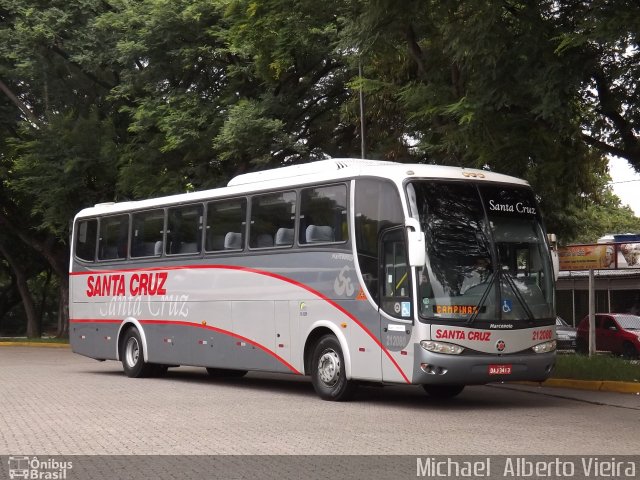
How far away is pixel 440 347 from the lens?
14.1 meters

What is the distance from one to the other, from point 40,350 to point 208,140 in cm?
1221

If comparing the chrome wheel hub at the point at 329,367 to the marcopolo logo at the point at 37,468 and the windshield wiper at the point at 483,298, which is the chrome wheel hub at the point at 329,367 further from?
the marcopolo logo at the point at 37,468

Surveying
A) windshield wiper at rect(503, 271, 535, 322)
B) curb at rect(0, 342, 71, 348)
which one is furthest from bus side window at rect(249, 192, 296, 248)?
curb at rect(0, 342, 71, 348)

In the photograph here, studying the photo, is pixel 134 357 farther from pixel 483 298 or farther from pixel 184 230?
pixel 483 298

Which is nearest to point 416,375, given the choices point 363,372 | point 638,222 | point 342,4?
point 363,372

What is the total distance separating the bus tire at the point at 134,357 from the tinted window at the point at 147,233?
1.69 m

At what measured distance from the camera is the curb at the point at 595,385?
54.4ft

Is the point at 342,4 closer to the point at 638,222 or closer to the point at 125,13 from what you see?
the point at 125,13

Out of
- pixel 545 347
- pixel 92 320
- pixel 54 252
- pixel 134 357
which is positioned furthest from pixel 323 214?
pixel 54 252

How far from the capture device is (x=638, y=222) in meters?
66.3

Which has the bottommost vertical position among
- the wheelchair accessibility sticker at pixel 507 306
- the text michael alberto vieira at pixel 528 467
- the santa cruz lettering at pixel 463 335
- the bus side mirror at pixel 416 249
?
the text michael alberto vieira at pixel 528 467

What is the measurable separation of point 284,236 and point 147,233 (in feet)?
16.3

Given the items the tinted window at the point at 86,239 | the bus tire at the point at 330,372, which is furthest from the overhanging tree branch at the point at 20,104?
the bus tire at the point at 330,372

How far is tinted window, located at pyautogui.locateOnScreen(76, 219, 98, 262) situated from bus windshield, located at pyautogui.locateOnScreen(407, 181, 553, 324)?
10271mm
